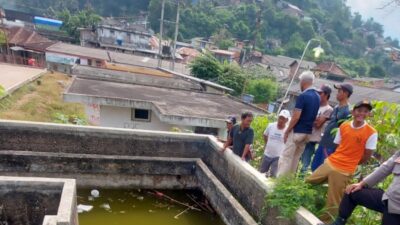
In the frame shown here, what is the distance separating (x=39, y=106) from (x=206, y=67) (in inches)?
564

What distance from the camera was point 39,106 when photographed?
15.3 meters

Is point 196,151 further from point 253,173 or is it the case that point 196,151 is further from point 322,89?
point 322,89

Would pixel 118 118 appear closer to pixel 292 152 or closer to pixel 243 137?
pixel 243 137

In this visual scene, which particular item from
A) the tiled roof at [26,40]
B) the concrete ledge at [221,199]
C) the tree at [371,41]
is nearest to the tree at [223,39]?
the tiled roof at [26,40]

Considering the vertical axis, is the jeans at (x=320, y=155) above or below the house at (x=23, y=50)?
above

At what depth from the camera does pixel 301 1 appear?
3839 inches

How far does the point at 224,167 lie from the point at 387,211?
3.59 m

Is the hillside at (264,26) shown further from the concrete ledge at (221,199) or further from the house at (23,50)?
the concrete ledge at (221,199)

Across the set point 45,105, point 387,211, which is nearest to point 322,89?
point 387,211

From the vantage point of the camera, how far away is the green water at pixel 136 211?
552 centimetres

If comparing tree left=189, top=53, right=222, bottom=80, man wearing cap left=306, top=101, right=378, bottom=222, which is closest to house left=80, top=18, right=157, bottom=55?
tree left=189, top=53, right=222, bottom=80

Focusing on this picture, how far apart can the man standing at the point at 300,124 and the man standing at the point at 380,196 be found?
1.35m

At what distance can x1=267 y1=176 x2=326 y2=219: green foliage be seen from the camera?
3.88 m

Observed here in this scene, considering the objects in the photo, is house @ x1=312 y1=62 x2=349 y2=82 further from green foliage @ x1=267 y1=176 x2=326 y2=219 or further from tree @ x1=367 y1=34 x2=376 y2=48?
tree @ x1=367 y1=34 x2=376 y2=48
